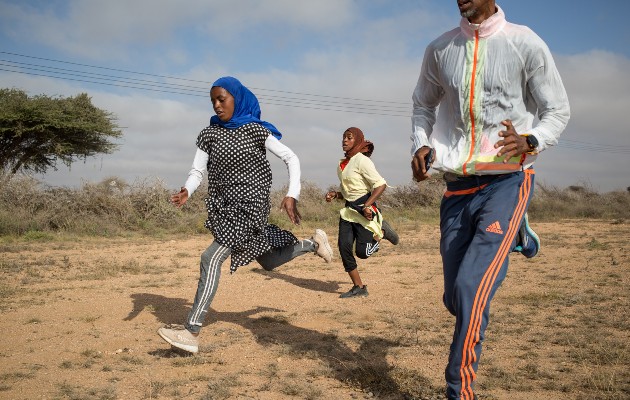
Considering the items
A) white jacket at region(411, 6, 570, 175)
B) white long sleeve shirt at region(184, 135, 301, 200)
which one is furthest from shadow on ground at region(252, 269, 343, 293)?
white jacket at region(411, 6, 570, 175)

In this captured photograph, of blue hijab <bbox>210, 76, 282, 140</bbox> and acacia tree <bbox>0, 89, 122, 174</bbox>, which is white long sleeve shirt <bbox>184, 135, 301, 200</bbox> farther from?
acacia tree <bbox>0, 89, 122, 174</bbox>

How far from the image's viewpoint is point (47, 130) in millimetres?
24297

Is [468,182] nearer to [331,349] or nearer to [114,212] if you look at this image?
[331,349]

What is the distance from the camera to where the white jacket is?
297cm

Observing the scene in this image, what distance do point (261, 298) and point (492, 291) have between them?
471 centimetres

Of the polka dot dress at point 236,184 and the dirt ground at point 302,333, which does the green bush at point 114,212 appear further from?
the polka dot dress at point 236,184

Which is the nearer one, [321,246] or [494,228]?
[494,228]

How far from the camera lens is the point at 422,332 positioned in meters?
5.25

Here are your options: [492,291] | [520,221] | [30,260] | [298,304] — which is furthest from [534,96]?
[30,260]

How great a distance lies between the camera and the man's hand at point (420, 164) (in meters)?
3.15

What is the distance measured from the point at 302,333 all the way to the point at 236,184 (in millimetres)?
1542

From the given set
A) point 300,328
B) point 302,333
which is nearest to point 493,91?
point 302,333

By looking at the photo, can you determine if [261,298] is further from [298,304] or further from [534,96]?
[534,96]

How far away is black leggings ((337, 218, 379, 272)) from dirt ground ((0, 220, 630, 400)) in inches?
19.6
